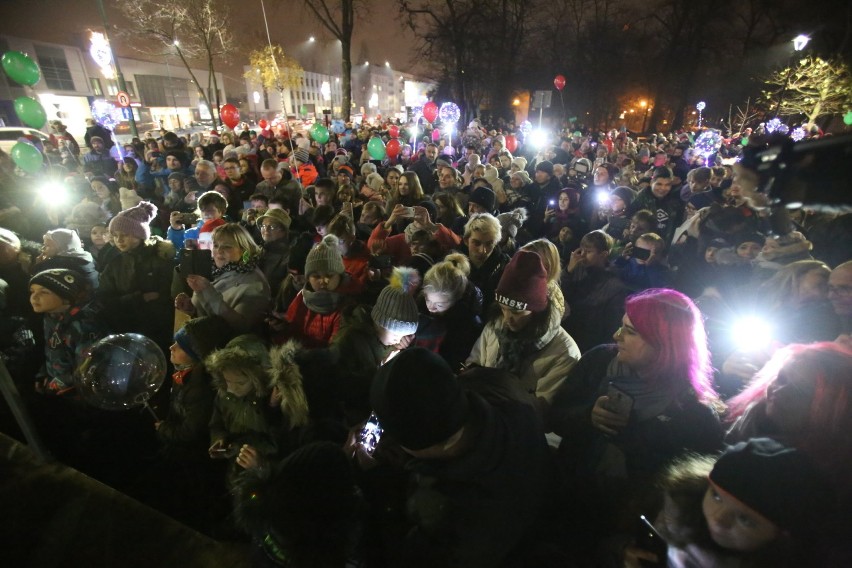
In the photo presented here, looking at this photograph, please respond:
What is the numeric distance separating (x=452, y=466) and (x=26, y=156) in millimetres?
9638

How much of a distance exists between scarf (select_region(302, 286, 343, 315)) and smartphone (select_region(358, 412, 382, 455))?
3.83 ft

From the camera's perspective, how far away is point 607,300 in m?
3.62

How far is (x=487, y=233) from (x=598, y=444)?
2383mm

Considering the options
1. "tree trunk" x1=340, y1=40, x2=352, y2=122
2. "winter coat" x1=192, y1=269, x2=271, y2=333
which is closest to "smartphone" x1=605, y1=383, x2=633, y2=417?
"winter coat" x1=192, y1=269, x2=271, y2=333

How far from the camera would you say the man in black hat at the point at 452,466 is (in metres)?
1.21

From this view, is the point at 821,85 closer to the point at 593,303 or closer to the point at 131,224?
the point at 593,303

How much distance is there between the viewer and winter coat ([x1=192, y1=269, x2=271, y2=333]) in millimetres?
3133

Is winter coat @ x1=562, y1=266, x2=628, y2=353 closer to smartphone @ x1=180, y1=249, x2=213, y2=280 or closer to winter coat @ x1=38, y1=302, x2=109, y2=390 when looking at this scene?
smartphone @ x1=180, y1=249, x2=213, y2=280

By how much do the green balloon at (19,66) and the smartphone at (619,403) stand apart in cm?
1132

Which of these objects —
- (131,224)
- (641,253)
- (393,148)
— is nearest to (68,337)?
(131,224)

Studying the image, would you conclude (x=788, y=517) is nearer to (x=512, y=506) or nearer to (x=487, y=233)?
(x=512, y=506)

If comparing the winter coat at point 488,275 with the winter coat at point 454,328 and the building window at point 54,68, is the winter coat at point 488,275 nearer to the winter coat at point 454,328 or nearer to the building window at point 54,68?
the winter coat at point 454,328

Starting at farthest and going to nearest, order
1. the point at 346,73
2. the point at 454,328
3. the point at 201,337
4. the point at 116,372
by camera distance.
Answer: the point at 346,73
the point at 454,328
the point at 201,337
the point at 116,372

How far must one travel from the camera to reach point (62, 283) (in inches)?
124
